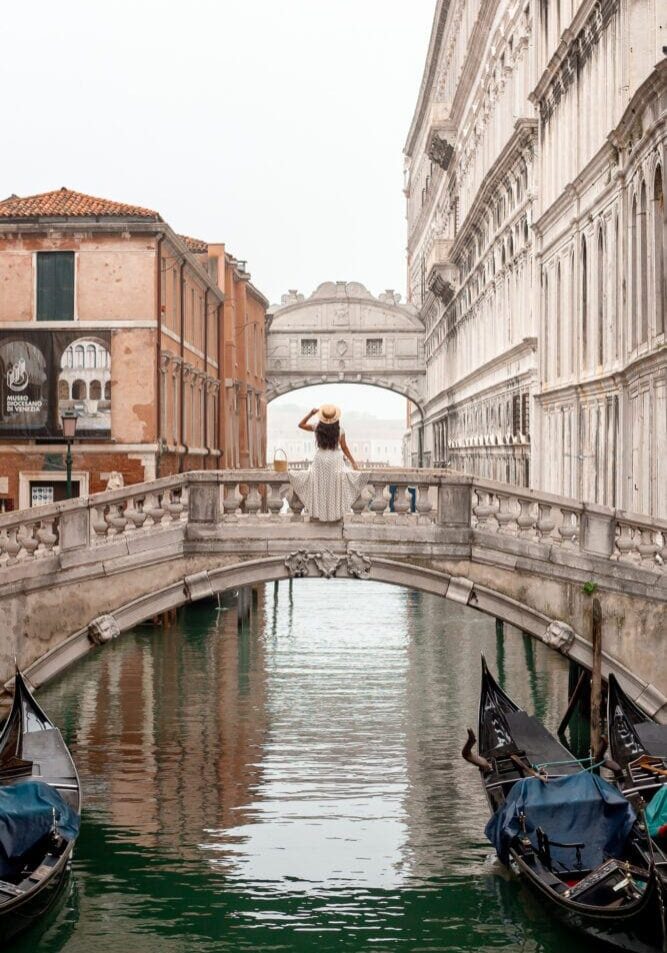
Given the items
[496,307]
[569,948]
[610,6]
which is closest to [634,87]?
[610,6]

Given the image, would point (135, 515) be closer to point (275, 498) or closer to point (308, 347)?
point (275, 498)

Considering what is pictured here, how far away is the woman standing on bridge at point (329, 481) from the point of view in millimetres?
17109

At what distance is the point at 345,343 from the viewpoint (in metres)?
66.2

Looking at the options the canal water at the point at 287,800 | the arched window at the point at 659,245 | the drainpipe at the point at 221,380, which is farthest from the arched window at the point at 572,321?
the drainpipe at the point at 221,380

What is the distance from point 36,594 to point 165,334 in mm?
16638

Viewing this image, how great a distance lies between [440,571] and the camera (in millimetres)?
17531

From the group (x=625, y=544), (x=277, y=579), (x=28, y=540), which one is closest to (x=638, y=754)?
(x=625, y=544)

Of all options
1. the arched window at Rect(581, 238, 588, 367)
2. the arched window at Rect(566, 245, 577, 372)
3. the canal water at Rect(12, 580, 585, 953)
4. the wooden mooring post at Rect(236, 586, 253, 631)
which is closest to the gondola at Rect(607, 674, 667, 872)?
the canal water at Rect(12, 580, 585, 953)

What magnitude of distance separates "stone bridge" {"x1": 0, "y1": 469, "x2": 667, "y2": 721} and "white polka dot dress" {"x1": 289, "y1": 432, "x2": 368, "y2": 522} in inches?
5.4

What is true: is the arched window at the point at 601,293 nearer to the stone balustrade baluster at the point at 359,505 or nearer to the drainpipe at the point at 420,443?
the stone balustrade baluster at the point at 359,505

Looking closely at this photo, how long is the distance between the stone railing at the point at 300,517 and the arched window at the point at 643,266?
13.3ft

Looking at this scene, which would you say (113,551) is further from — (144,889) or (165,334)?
(165,334)

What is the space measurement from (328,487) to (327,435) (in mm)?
725

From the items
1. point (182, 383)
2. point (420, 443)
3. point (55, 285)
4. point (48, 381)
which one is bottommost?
point (420, 443)
